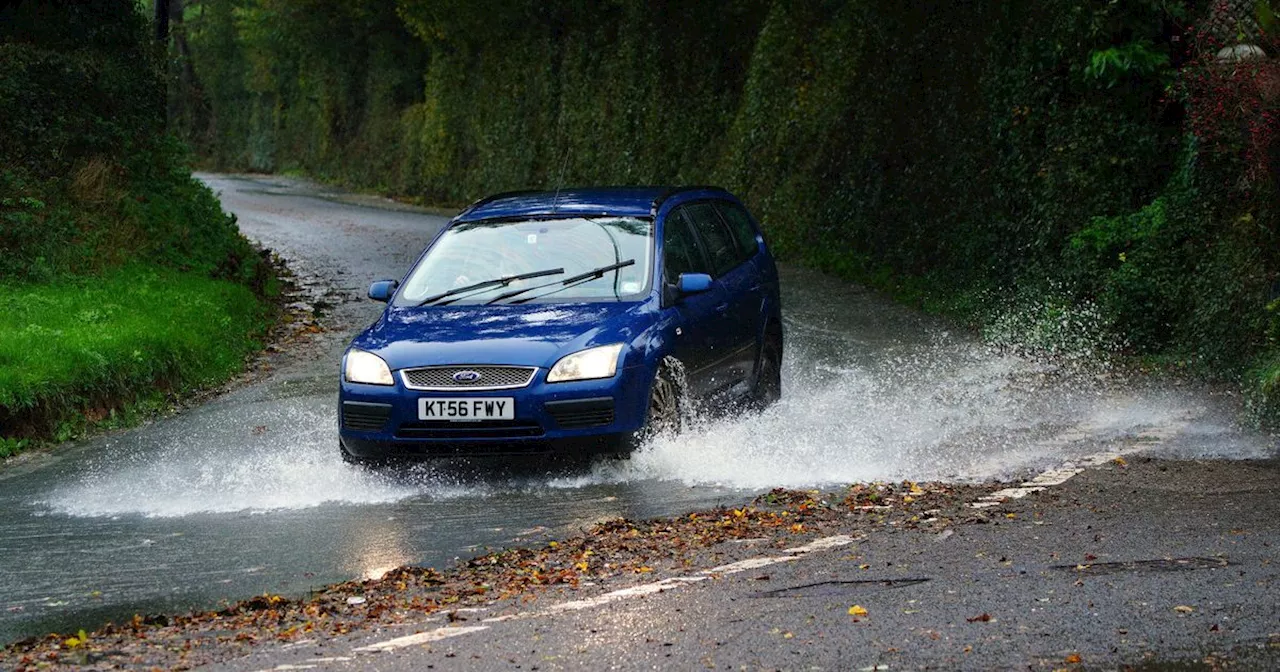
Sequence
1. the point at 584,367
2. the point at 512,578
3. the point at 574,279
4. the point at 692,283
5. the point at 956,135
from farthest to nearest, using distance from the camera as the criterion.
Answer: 1. the point at 956,135
2. the point at 574,279
3. the point at 692,283
4. the point at 584,367
5. the point at 512,578

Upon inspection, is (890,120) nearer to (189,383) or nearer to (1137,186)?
(1137,186)

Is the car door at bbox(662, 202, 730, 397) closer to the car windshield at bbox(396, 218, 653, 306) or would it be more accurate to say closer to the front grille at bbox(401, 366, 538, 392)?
the car windshield at bbox(396, 218, 653, 306)

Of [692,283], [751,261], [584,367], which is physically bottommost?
[584,367]

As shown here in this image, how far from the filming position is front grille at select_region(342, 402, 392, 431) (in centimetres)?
987

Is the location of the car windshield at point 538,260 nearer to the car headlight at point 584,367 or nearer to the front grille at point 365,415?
the car headlight at point 584,367

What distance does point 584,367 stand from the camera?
384 inches

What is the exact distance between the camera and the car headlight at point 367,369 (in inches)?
391

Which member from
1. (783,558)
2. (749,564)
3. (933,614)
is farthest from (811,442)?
(933,614)

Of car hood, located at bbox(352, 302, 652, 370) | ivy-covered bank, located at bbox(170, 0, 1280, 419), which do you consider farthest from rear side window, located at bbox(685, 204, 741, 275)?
ivy-covered bank, located at bbox(170, 0, 1280, 419)

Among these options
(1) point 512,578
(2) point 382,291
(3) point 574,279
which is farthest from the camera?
(2) point 382,291

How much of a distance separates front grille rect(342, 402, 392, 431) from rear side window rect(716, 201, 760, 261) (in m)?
3.66

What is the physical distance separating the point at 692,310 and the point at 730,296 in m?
0.87

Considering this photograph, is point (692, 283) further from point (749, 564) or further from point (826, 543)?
point (749, 564)

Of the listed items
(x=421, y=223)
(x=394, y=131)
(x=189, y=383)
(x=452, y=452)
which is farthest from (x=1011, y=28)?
(x=394, y=131)
